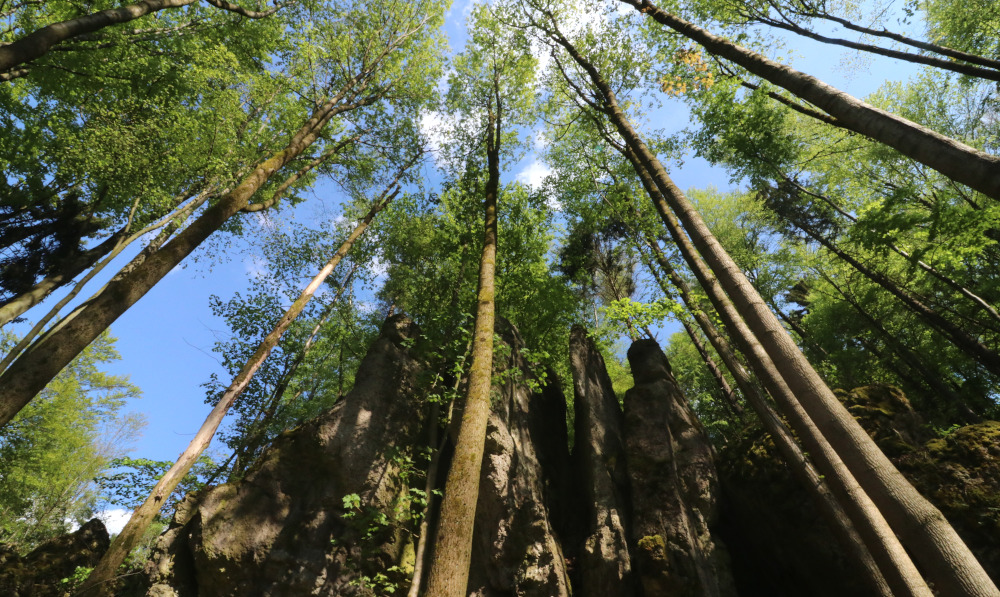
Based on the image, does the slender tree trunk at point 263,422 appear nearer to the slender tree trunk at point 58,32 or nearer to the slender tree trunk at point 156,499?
the slender tree trunk at point 156,499

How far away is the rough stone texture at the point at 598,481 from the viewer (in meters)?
6.91

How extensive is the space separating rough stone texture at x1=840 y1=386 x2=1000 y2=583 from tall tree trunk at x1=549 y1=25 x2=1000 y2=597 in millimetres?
3325

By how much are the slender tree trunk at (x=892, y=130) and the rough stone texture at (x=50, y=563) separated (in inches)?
683

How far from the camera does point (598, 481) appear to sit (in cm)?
821

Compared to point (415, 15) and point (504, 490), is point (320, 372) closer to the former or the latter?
point (504, 490)

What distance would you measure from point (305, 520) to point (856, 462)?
26.5 ft

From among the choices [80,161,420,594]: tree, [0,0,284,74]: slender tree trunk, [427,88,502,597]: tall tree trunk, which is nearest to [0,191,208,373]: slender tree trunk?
[80,161,420,594]: tree

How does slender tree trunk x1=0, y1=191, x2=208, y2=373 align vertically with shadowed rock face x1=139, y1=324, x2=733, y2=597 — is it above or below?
above

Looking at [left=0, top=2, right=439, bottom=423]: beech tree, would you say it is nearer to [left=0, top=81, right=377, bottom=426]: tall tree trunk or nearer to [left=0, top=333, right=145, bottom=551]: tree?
[left=0, top=81, right=377, bottom=426]: tall tree trunk

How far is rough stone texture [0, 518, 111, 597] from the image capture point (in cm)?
922

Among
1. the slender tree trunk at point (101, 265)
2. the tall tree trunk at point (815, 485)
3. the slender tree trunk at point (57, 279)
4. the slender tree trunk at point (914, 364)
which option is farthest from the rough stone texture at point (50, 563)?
the slender tree trunk at point (914, 364)

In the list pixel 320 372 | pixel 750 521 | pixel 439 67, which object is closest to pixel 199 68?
pixel 439 67

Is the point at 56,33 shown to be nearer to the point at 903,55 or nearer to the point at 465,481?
the point at 465,481

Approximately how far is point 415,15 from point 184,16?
7.05m
